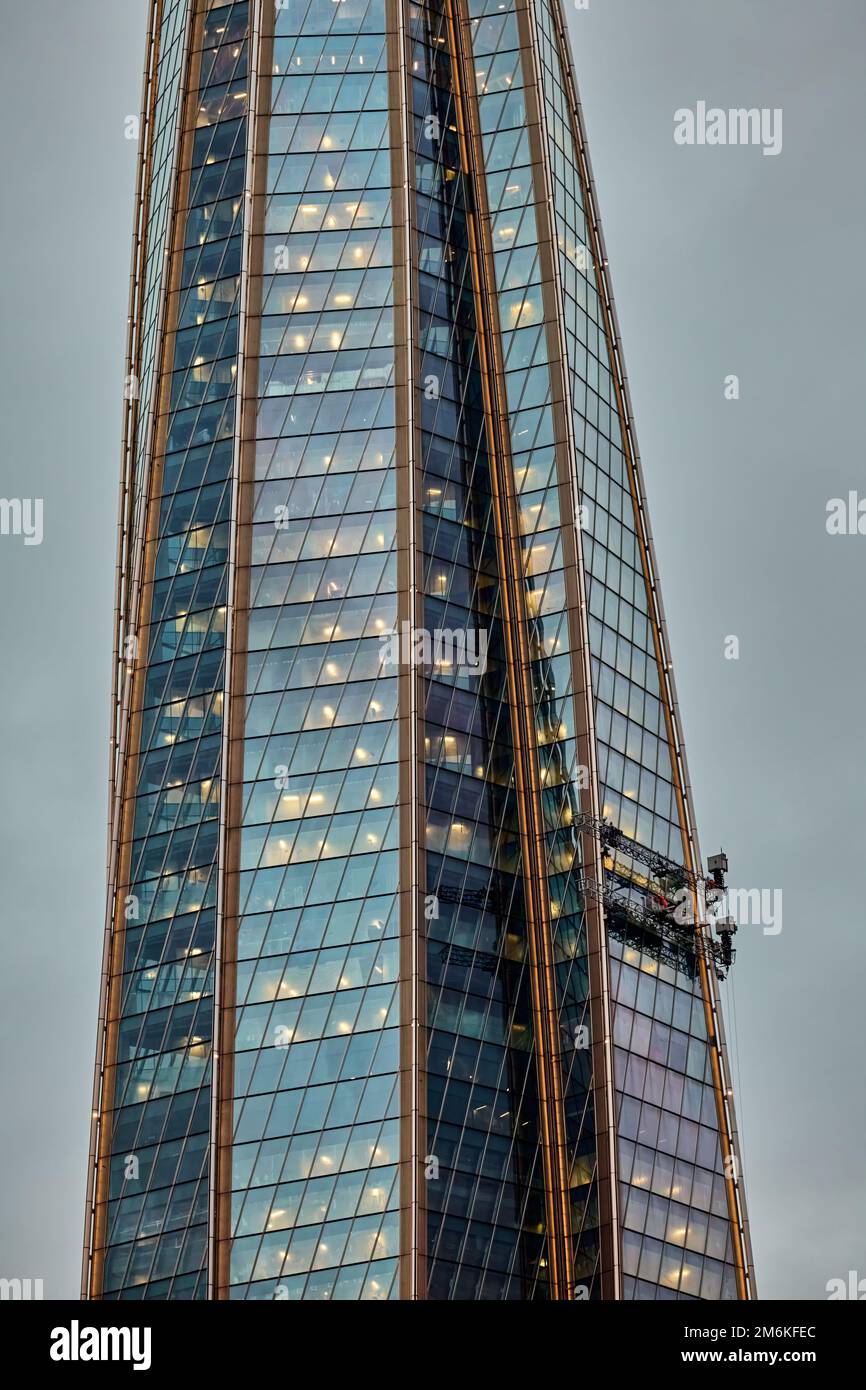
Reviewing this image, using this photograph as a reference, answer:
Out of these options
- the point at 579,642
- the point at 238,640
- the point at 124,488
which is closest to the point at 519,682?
the point at 579,642

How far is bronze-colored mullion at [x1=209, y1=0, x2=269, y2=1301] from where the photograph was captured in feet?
339

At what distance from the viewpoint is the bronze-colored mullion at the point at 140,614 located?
111 metres

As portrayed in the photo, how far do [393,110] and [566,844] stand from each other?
4571 cm

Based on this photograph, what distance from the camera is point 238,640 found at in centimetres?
11350

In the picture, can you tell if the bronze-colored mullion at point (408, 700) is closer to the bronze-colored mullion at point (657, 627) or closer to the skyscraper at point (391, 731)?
the skyscraper at point (391, 731)

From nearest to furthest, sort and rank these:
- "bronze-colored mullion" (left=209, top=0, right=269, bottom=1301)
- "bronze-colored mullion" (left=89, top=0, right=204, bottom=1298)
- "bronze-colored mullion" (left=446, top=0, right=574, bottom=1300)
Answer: "bronze-colored mullion" (left=209, top=0, right=269, bottom=1301), "bronze-colored mullion" (left=446, top=0, right=574, bottom=1300), "bronze-colored mullion" (left=89, top=0, right=204, bottom=1298)

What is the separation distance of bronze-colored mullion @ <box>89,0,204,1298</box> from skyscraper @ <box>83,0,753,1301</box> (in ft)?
0.74

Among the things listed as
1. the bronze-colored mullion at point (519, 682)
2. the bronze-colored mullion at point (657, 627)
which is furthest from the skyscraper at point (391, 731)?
the bronze-colored mullion at point (657, 627)

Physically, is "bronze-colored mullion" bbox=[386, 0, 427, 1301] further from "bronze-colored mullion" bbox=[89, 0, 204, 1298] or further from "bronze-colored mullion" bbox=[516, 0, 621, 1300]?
"bronze-colored mullion" bbox=[89, 0, 204, 1298]

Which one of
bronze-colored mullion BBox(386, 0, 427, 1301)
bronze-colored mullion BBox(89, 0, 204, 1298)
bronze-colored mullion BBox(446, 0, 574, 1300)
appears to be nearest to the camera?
bronze-colored mullion BBox(386, 0, 427, 1301)

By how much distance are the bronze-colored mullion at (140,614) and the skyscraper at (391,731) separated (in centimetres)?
23

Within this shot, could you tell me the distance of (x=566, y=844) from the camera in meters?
115

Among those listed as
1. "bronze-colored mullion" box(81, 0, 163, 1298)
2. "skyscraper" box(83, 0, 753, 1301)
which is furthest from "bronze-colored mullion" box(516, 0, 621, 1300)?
"bronze-colored mullion" box(81, 0, 163, 1298)
